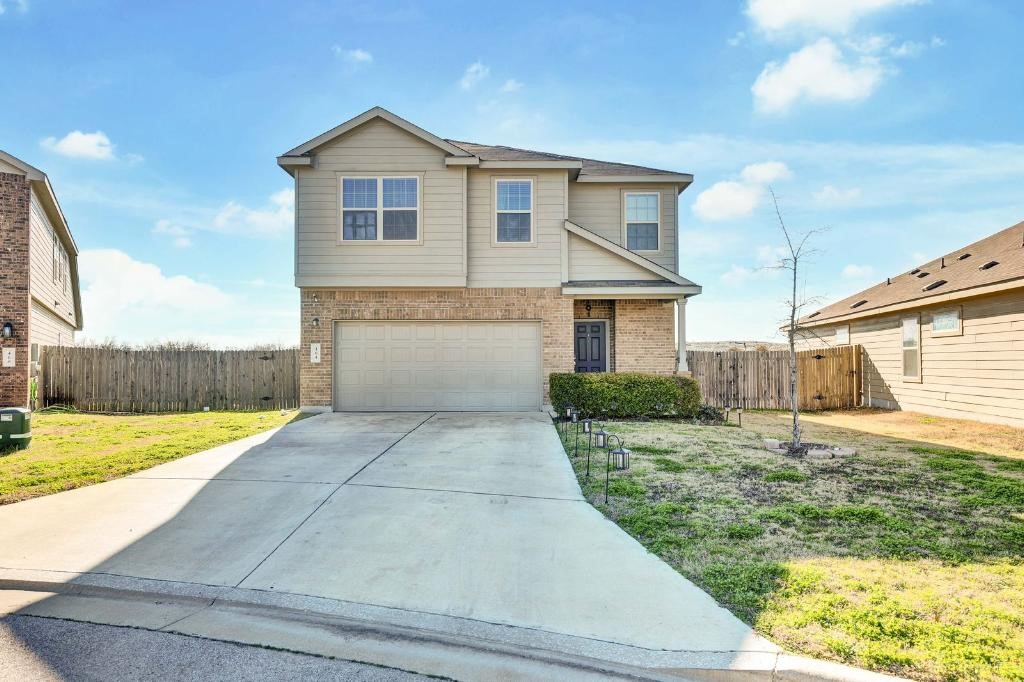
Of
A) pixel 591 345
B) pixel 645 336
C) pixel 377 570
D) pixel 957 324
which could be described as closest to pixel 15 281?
pixel 591 345

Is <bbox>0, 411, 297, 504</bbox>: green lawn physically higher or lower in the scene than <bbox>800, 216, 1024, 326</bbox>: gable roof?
lower

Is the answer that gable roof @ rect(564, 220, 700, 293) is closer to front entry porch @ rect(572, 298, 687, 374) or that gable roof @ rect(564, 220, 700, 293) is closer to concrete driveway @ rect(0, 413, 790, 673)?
front entry porch @ rect(572, 298, 687, 374)

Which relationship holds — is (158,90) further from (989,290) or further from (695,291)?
(989,290)

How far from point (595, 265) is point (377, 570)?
35.9 ft

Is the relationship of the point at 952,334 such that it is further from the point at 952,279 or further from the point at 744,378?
the point at 744,378

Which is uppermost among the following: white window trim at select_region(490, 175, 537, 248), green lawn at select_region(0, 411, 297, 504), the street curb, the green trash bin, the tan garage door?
white window trim at select_region(490, 175, 537, 248)

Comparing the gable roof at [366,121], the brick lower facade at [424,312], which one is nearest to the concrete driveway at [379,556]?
the brick lower facade at [424,312]

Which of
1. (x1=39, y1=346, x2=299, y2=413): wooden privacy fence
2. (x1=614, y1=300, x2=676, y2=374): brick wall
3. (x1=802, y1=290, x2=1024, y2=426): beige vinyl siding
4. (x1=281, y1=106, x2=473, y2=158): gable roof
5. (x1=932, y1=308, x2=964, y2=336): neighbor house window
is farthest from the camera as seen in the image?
(x1=39, y1=346, x2=299, y2=413): wooden privacy fence

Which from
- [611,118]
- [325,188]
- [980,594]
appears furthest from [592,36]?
[980,594]

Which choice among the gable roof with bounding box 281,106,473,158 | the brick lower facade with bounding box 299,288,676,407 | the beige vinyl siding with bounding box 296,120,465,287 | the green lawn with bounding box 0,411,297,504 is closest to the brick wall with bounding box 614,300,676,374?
the brick lower facade with bounding box 299,288,676,407

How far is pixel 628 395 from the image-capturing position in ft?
41.5

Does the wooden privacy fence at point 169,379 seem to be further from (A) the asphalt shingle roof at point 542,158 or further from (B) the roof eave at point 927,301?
(B) the roof eave at point 927,301

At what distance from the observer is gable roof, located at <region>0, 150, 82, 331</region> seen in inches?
566

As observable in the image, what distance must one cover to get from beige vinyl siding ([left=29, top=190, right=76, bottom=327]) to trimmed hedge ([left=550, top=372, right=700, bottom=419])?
14.2 metres
